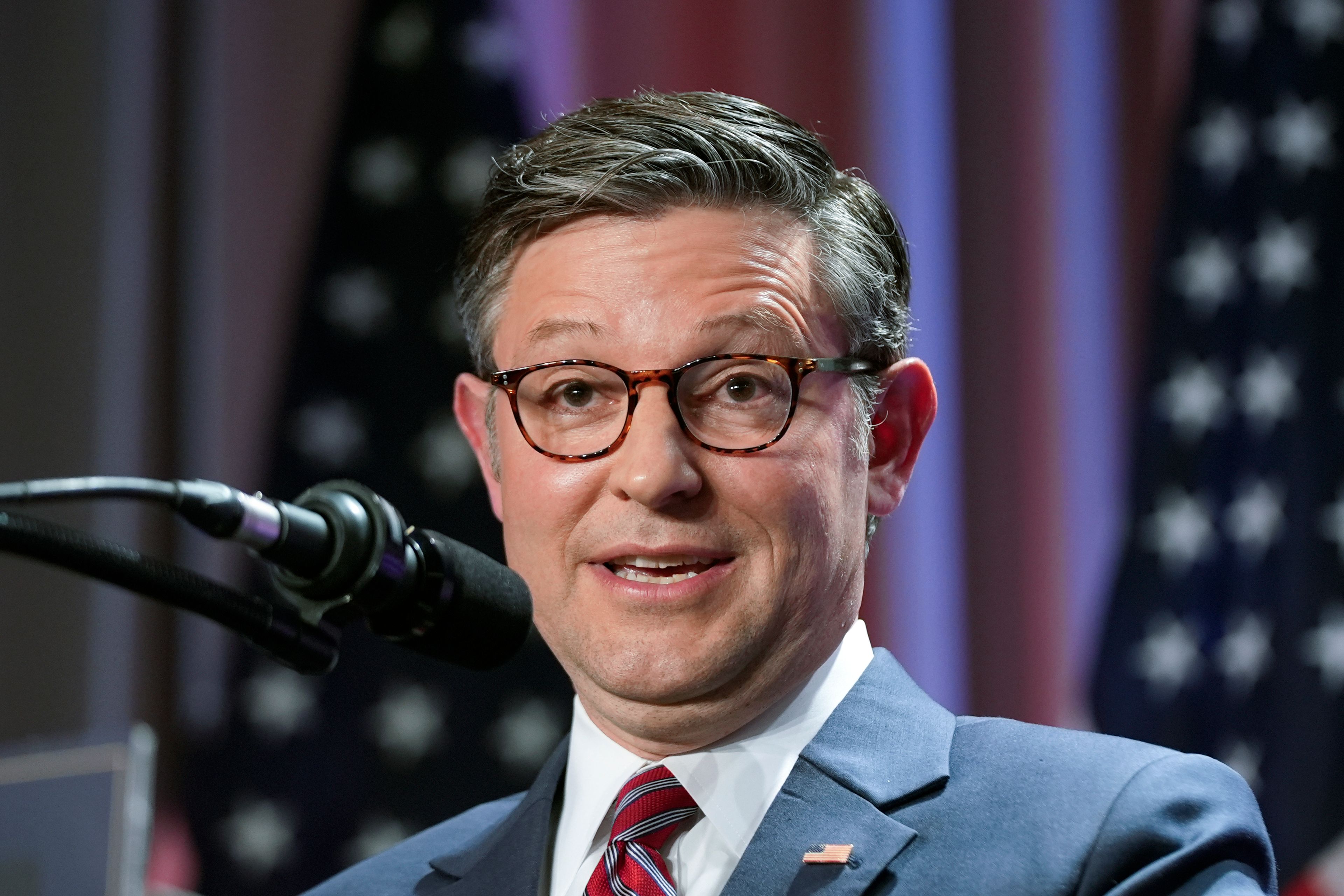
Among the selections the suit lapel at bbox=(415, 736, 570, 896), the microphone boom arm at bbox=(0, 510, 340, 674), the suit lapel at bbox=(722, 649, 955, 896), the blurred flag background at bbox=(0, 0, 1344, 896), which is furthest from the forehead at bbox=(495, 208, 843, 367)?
the blurred flag background at bbox=(0, 0, 1344, 896)

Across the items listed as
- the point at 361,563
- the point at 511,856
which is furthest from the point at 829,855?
the point at 361,563

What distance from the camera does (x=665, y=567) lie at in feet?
5.46

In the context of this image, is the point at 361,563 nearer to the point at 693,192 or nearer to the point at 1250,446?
the point at 693,192

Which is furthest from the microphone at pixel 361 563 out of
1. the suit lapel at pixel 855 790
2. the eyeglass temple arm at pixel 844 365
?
the eyeglass temple arm at pixel 844 365

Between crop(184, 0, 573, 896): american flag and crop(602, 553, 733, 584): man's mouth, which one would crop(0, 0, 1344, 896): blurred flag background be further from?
crop(602, 553, 733, 584): man's mouth

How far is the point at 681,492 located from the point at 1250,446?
208cm

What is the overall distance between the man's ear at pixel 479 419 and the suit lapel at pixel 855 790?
58 centimetres

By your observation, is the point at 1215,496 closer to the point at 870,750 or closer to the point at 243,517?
the point at 870,750

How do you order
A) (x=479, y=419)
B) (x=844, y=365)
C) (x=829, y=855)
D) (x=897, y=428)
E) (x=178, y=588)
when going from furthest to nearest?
(x=479, y=419) < (x=897, y=428) < (x=844, y=365) < (x=829, y=855) < (x=178, y=588)

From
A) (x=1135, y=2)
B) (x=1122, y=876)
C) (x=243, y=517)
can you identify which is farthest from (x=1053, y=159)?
(x=243, y=517)

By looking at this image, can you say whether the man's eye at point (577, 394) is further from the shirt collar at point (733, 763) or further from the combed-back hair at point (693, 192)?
the shirt collar at point (733, 763)

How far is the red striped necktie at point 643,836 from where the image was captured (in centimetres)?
161

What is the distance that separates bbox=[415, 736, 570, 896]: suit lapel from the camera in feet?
5.84

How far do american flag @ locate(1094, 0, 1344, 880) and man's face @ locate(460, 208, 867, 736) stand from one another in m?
A: 1.65
